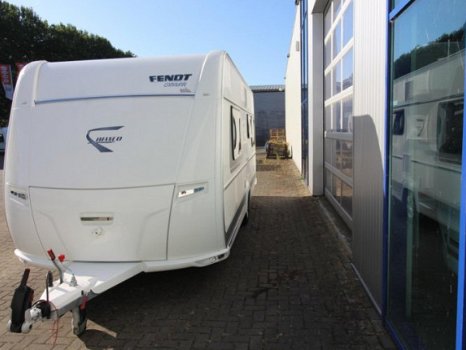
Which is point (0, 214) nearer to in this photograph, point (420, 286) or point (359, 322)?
point (359, 322)

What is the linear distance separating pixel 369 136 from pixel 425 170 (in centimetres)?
136

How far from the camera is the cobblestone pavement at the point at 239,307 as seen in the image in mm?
3699

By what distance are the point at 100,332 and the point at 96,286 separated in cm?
49

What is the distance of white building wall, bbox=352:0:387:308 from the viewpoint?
3.74 meters

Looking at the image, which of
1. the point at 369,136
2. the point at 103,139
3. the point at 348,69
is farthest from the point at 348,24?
the point at 103,139

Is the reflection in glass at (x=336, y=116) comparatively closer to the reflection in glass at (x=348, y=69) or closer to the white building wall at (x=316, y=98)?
the reflection in glass at (x=348, y=69)

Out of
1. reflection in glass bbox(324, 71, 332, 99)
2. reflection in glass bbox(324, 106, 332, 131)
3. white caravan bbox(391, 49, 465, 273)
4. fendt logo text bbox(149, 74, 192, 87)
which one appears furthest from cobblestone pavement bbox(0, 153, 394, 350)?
reflection in glass bbox(324, 71, 332, 99)

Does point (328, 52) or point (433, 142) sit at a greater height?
point (328, 52)

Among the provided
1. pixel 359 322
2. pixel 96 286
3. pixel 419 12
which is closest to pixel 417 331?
pixel 359 322

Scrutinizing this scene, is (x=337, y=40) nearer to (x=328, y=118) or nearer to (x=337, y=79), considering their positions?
(x=337, y=79)

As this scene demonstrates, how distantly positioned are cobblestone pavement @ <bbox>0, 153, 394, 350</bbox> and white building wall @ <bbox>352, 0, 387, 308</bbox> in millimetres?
424

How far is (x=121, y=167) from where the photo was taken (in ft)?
13.6

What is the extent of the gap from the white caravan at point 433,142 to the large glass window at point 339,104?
3.20 metres

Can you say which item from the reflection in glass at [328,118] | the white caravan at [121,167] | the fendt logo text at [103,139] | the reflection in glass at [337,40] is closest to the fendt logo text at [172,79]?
the white caravan at [121,167]
